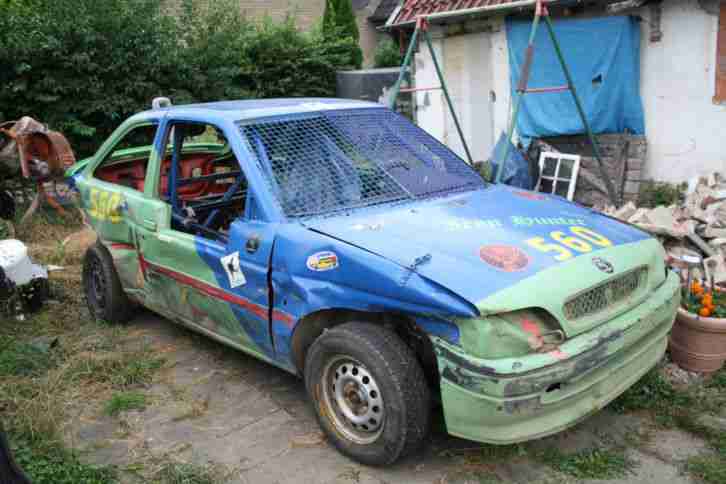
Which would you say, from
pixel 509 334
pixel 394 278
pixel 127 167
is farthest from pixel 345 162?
pixel 127 167

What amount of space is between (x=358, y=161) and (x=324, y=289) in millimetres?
980

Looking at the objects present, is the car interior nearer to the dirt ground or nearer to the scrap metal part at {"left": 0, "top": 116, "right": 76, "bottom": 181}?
the dirt ground

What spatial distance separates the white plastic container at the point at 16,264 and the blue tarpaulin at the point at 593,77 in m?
6.09

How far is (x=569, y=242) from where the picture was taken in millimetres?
3119

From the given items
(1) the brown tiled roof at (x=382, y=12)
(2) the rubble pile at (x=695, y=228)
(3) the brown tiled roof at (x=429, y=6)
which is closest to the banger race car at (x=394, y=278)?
(2) the rubble pile at (x=695, y=228)

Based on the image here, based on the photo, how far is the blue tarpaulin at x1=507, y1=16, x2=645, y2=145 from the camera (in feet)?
24.6

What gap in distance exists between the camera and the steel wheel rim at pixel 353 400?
2967 millimetres

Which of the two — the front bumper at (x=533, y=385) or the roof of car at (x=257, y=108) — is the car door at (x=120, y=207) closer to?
the roof of car at (x=257, y=108)

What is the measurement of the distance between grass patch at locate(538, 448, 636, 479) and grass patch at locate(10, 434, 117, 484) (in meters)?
2.11

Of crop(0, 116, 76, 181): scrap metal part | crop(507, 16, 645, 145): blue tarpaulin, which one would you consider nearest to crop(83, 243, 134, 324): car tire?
crop(0, 116, 76, 181): scrap metal part

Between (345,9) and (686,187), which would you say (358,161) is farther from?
(345,9)

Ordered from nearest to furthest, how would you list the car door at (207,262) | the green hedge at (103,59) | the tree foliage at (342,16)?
the car door at (207,262) < the green hedge at (103,59) < the tree foliage at (342,16)

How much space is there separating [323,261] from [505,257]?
0.83 metres

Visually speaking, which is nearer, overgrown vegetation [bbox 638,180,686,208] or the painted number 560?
the painted number 560
